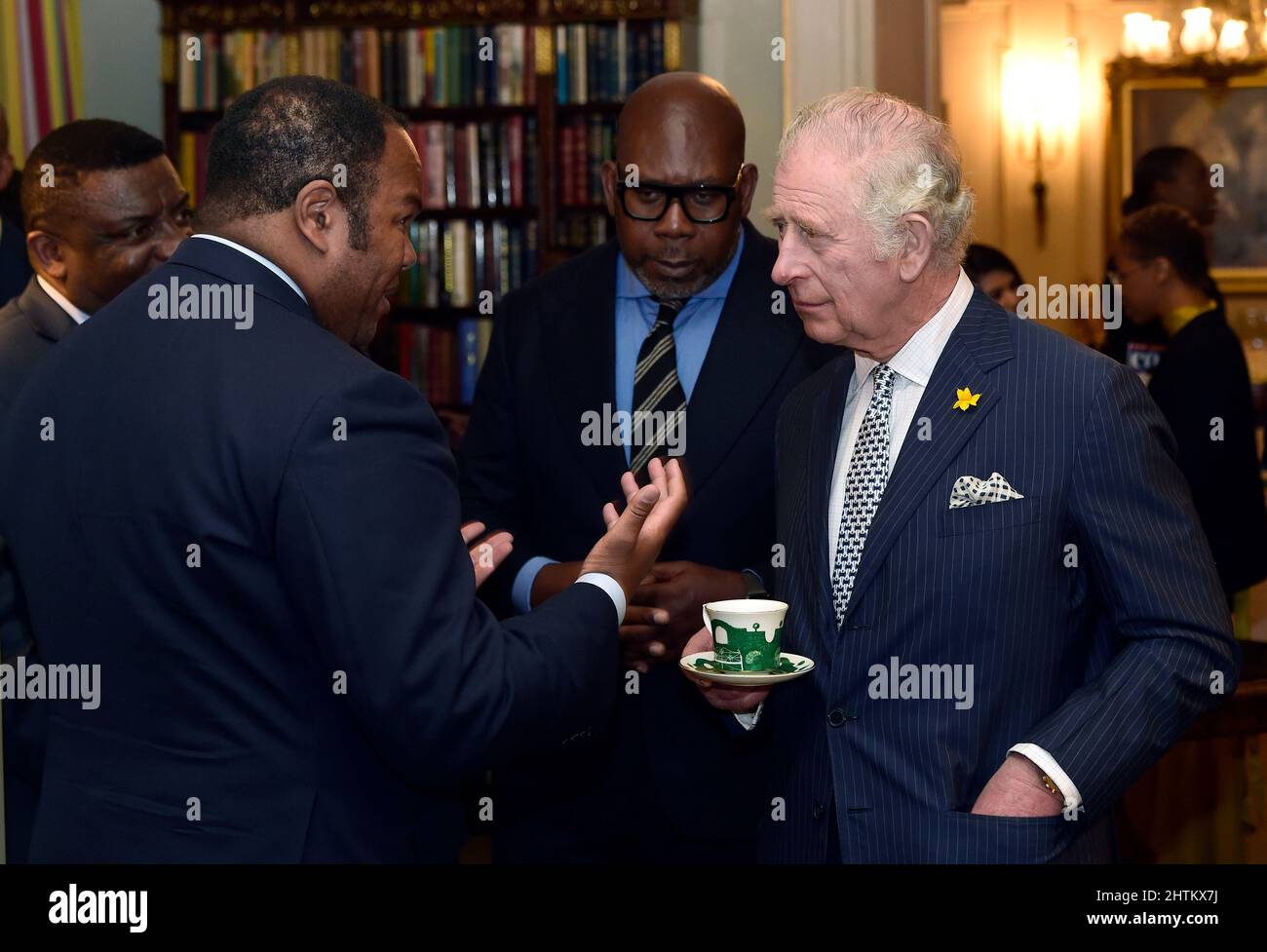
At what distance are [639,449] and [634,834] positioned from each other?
0.63 m

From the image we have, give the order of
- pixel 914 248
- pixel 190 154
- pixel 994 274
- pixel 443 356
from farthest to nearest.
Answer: pixel 443 356 → pixel 190 154 → pixel 994 274 → pixel 914 248

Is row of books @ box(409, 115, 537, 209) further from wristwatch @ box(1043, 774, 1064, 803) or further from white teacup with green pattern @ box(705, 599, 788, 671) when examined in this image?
wristwatch @ box(1043, 774, 1064, 803)

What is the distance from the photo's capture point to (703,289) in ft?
7.59

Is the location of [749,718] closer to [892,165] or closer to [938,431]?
[938,431]

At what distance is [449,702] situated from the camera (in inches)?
53.8

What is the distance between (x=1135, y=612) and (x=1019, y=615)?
0.43 feet

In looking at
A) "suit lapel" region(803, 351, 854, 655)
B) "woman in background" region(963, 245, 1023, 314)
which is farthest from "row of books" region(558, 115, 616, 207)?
"suit lapel" region(803, 351, 854, 655)

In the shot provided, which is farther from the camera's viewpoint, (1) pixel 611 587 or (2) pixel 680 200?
(2) pixel 680 200

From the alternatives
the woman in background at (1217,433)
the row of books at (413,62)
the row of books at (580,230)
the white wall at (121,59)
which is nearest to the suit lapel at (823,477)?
the woman in background at (1217,433)

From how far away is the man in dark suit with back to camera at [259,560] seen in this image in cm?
135

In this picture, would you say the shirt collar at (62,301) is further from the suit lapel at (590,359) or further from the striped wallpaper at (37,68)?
the striped wallpaper at (37,68)

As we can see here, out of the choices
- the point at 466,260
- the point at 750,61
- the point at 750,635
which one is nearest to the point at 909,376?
the point at 750,635
